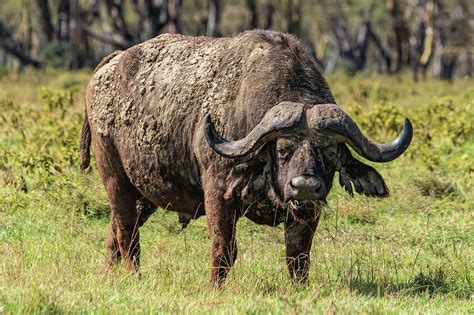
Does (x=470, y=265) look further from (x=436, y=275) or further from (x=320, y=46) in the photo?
(x=320, y=46)

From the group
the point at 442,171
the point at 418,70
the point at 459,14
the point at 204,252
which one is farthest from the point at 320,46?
the point at 204,252

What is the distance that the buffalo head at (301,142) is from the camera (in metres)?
5.63

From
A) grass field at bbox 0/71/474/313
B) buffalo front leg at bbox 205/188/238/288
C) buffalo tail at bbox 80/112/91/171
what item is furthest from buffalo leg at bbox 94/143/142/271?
buffalo front leg at bbox 205/188/238/288

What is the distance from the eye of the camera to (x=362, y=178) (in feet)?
19.8

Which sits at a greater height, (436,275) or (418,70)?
(436,275)

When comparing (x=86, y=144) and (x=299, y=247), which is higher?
(x=86, y=144)

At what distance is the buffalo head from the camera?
18.5ft

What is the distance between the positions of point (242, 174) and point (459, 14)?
45.2 metres

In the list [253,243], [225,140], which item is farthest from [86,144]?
[225,140]

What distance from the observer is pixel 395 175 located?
10.5m

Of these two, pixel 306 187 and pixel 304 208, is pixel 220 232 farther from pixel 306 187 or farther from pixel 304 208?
pixel 306 187

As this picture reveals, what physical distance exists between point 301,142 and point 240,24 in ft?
149

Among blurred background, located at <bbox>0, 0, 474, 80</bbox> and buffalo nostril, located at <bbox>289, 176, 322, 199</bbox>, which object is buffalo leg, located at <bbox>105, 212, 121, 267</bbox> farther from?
blurred background, located at <bbox>0, 0, 474, 80</bbox>

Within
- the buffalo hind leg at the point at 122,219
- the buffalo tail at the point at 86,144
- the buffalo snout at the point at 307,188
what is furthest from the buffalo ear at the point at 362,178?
the buffalo tail at the point at 86,144
